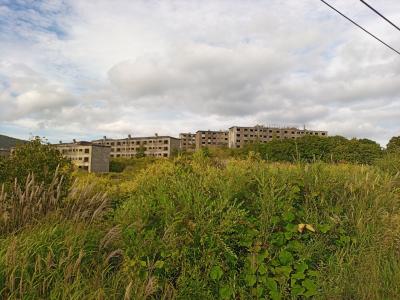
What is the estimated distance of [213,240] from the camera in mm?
4488

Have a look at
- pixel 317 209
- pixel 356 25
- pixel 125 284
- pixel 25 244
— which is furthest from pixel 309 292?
pixel 356 25

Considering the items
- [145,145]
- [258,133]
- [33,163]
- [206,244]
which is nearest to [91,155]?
[145,145]

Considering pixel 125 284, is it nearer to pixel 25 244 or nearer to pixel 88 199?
pixel 25 244

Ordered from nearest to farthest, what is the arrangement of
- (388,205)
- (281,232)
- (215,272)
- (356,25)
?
(215,272), (281,232), (388,205), (356,25)

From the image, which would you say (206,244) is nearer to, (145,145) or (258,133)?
(145,145)

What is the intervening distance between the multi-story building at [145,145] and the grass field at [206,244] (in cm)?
12182

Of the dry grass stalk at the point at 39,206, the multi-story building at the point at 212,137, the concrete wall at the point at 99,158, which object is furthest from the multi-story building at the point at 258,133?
the dry grass stalk at the point at 39,206

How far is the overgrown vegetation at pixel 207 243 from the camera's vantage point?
3.75 m

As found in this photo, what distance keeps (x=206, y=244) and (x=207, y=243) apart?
17 millimetres

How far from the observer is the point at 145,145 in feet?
474

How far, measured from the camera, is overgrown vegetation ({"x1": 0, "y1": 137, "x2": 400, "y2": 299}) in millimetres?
3754

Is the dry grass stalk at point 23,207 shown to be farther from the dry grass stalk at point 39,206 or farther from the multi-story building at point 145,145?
the multi-story building at point 145,145

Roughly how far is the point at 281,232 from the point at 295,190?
636 millimetres

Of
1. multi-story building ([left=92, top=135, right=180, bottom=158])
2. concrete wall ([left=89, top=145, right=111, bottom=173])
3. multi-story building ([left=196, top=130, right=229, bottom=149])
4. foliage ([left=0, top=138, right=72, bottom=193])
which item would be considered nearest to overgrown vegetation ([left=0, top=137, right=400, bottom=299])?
foliage ([left=0, top=138, right=72, bottom=193])
